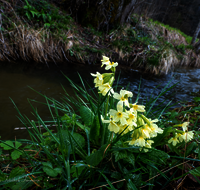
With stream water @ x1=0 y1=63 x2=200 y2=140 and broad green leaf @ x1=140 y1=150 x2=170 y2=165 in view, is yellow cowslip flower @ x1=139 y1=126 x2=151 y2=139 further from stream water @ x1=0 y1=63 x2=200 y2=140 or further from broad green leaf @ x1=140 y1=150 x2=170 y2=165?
stream water @ x1=0 y1=63 x2=200 y2=140

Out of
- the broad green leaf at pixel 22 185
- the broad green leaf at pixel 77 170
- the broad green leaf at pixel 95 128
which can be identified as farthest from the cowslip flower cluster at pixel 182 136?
the broad green leaf at pixel 22 185

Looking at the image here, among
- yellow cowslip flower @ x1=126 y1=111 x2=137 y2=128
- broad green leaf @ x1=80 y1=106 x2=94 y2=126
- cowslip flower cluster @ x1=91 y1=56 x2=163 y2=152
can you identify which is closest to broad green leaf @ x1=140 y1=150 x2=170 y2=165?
cowslip flower cluster @ x1=91 y1=56 x2=163 y2=152

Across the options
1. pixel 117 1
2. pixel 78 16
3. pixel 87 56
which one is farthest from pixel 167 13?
pixel 87 56

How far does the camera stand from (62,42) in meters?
4.18

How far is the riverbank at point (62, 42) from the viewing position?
12.3 ft

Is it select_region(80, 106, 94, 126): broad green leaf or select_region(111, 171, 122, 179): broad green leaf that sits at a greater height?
select_region(80, 106, 94, 126): broad green leaf

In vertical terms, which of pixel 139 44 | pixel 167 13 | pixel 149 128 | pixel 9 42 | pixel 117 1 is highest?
pixel 167 13

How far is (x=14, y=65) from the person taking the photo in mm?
3402

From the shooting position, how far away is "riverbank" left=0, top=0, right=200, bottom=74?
3.74m

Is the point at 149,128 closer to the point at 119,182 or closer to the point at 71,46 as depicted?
the point at 119,182

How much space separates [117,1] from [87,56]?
9.24 ft

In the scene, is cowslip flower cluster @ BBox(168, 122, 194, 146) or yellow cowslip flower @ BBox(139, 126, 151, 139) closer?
yellow cowslip flower @ BBox(139, 126, 151, 139)

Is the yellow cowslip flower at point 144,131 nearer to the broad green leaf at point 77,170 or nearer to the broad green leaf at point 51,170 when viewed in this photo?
the broad green leaf at point 77,170

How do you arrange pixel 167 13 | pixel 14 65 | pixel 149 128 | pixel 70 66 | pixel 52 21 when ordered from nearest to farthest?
pixel 149 128 → pixel 14 65 → pixel 70 66 → pixel 52 21 → pixel 167 13
